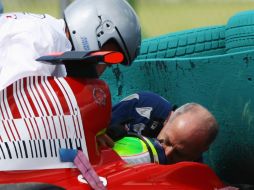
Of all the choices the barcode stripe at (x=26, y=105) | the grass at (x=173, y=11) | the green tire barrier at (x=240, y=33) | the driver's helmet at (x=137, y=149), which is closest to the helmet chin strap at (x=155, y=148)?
the driver's helmet at (x=137, y=149)

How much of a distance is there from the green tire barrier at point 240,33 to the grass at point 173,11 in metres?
8.44

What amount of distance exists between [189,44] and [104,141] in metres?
1.53

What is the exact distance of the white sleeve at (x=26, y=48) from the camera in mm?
2596

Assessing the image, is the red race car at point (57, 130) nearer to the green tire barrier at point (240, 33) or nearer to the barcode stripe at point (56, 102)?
the barcode stripe at point (56, 102)

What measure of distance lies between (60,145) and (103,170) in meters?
0.20

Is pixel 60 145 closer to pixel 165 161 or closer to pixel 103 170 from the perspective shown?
pixel 103 170

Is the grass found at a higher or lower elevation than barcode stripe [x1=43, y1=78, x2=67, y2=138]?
lower

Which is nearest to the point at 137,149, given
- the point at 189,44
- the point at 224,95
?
the point at 224,95

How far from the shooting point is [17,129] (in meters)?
2.60

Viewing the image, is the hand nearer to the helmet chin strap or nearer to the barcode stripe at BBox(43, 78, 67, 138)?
the helmet chin strap

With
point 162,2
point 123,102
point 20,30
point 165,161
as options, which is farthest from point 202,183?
point 162,2

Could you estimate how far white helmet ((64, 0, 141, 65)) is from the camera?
3.10 metres

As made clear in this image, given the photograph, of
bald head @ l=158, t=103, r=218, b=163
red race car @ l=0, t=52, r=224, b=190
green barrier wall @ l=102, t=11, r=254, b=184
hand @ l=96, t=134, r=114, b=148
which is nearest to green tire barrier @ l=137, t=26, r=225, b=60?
green barrier wall @ l=102, t=11, r=254, b=184

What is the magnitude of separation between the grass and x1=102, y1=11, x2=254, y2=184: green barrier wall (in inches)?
326
